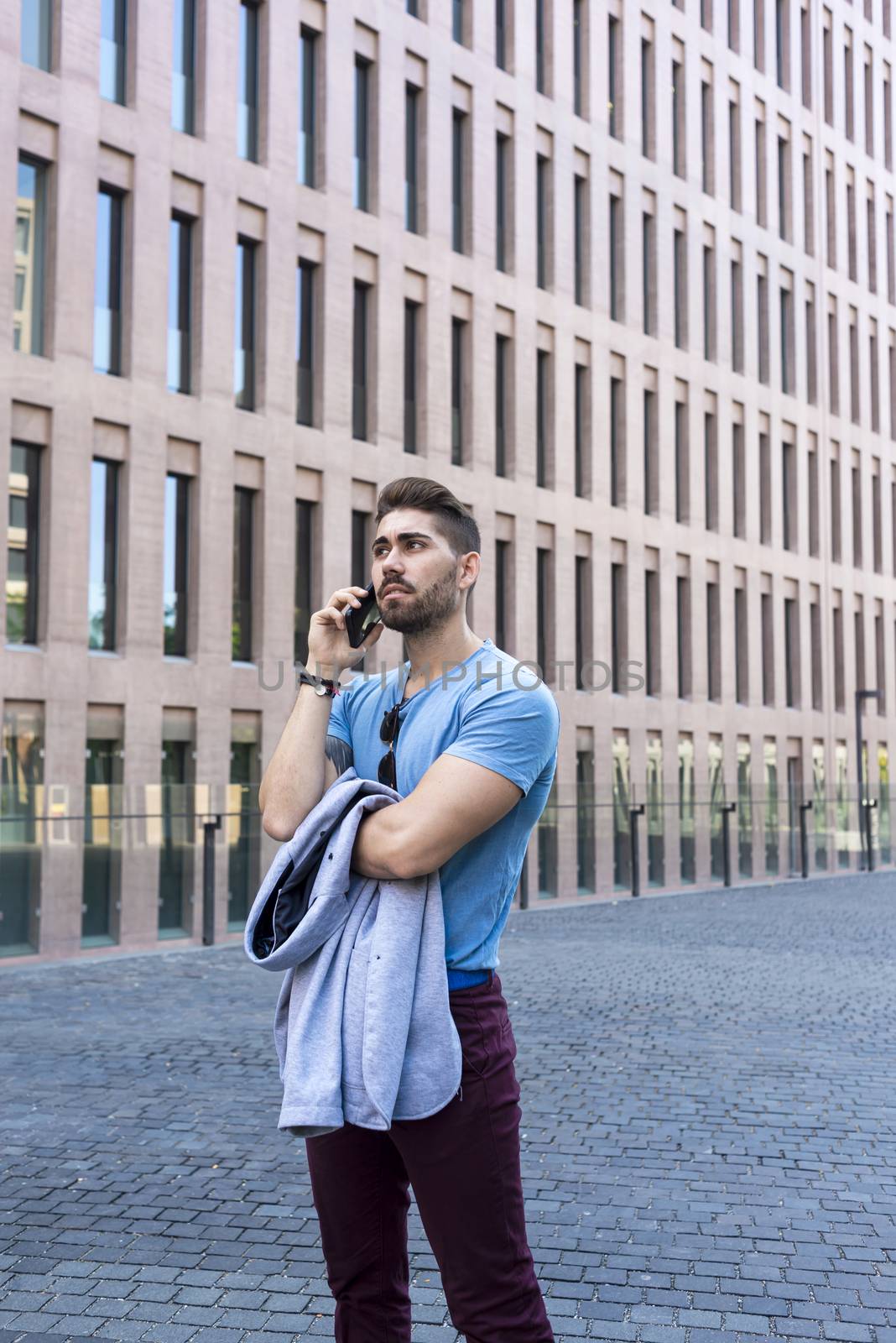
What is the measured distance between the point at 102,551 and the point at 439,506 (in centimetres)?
1567

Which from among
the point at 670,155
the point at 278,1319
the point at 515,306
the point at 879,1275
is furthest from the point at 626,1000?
the point at 670,155

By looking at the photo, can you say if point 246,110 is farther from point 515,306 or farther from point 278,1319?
point 278,1319

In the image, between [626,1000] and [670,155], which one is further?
[670,155]

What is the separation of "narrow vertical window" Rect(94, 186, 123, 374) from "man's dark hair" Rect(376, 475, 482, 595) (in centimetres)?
1588

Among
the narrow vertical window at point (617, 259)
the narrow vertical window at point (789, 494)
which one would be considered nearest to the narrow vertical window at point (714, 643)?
the narrow vertical window at point (789, 494)

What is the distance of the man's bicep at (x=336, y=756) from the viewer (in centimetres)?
294

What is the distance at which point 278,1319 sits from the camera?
14.2 ft

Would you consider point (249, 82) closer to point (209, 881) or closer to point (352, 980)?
point (209, 881)

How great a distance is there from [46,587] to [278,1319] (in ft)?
44.5

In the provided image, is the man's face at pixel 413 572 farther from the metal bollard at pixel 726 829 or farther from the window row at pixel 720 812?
the metal bollard at pixel 726 829

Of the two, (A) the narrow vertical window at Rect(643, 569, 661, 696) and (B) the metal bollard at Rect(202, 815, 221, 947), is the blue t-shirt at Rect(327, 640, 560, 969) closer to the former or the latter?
(B) the metal bollard at Rect(202, 815, 221, 947)

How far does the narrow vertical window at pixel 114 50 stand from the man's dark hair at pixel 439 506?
1735cm

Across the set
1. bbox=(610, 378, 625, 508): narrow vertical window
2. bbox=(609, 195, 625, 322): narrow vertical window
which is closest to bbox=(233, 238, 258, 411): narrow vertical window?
bbox=(610, 378, 625, 508): narrow vertical window

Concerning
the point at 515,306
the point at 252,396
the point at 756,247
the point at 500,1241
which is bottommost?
the point at 500,1241
